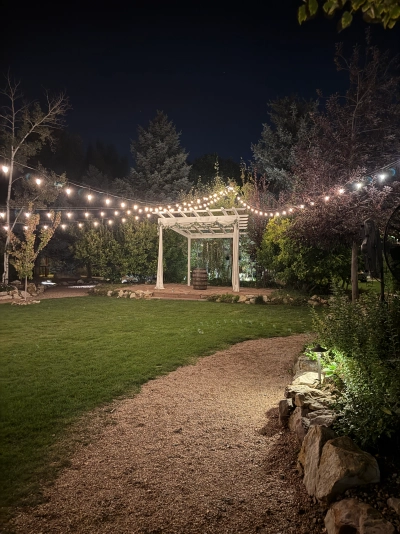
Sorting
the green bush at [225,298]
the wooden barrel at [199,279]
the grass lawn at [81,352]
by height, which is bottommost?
the grass lawn at [81,352]

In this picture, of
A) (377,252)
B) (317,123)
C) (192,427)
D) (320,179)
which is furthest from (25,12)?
(192,427)

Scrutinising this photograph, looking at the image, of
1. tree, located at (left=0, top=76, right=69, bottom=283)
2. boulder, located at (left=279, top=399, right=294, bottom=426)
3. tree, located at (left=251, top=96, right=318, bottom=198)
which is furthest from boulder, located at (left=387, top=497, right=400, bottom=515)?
tree, located at (left=251, top=96, right=318, bottom=198)

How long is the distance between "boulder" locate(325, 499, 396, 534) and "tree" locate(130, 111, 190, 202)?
26.6m

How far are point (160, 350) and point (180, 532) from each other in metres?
4.57

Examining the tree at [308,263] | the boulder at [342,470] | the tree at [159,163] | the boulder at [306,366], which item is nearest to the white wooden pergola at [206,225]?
the tree at [308,263]

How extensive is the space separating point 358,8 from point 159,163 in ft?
93.2

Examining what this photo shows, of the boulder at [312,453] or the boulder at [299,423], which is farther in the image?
the boulder at [299,423]

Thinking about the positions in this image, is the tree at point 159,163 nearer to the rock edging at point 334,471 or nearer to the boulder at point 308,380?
the boulder at point 308,380

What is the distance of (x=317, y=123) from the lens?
1184 centimetres

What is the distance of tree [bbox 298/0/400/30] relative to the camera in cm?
232

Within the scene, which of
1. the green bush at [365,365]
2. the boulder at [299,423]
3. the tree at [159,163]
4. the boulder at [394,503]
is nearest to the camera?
the boulder at [394,503]

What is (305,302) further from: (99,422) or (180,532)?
(180,532)

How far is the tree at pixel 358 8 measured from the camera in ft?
7.61

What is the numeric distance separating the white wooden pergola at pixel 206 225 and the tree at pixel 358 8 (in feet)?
38.9
